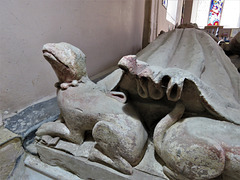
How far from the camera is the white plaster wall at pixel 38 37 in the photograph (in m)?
1.01

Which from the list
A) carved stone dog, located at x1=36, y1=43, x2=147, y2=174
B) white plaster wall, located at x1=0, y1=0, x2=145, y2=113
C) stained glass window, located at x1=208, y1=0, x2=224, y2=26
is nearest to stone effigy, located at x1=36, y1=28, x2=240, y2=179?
carved stone dog, located at x1=36, y1=43, x2=147, y2=174

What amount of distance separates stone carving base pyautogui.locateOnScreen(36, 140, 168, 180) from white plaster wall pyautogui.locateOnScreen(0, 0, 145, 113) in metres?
0.48

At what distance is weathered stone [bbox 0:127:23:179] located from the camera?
876mm

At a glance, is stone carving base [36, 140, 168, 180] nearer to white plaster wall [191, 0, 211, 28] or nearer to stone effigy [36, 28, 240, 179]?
stone effigy [36, 28, 240, 179]

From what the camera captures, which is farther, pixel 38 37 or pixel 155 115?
pixel 38 37

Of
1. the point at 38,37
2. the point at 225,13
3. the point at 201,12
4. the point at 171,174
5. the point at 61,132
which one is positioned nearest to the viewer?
the point at 171,174

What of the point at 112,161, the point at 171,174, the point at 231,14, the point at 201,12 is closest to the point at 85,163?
the point at 112,161

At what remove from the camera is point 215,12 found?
750 centimetres

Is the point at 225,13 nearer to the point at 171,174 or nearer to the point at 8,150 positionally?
the point at 171,174

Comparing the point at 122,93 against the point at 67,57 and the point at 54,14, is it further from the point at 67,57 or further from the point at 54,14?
the point at 54,14

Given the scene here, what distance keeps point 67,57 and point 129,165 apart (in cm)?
60

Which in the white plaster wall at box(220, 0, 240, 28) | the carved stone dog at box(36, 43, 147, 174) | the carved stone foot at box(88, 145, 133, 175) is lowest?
the carved stone foot at box(88, 145, 133, 175)

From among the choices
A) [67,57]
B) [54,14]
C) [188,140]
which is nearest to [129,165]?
[188,140]

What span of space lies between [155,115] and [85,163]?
0.42 metres
